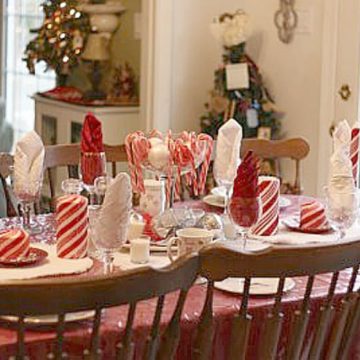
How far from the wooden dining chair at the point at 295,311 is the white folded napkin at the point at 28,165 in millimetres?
812

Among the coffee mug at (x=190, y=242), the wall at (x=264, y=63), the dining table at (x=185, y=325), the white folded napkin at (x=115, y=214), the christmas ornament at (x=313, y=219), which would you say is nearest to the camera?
the dining table at (x=185, y=325)

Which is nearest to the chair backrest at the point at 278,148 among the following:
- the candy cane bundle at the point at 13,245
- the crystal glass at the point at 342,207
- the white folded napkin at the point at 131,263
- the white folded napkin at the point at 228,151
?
the white folded napkin at the point at 228,151

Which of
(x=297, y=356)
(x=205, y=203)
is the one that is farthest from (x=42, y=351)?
(x=205, y=203)

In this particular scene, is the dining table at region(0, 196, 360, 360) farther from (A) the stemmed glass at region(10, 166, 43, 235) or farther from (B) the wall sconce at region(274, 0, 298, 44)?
(B) the wall sconce at region(274, 0, 298, 44)

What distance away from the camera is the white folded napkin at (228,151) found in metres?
2.70

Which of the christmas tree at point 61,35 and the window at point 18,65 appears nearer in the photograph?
the christmas tree at point 61,35

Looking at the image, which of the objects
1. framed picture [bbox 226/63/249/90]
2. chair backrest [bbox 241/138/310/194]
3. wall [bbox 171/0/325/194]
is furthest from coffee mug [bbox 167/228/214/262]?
framed picture [bbox 226/63/249/90]

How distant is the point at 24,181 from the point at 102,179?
218 mm

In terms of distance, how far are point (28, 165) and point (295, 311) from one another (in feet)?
2.95

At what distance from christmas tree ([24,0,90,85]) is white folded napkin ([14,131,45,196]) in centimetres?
314

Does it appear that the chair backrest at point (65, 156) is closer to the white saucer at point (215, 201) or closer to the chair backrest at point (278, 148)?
the white saucer at point (215, 201)

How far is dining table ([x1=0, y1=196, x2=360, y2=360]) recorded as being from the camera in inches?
68.8

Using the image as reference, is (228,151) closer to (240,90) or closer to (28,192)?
(28,192)

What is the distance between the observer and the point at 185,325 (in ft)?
6.19
